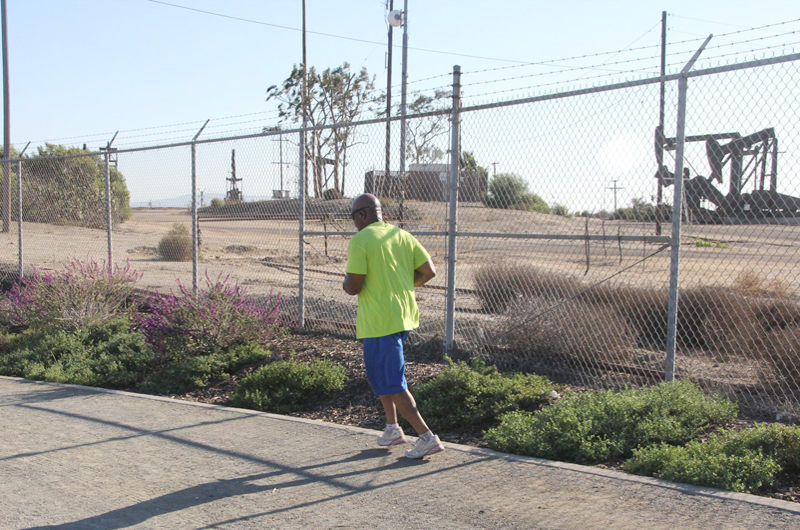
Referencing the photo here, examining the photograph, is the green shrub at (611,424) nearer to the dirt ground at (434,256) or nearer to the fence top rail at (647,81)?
the dirt ground at (434,256)

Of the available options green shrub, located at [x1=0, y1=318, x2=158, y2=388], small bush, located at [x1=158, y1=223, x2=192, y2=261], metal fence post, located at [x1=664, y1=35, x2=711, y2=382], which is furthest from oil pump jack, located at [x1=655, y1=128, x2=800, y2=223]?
small bush, located at [x1=158, y1=223, x2=192, y2=261]

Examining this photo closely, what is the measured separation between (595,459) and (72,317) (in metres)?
6.88

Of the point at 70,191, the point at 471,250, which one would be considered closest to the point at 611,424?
the point at 471,250

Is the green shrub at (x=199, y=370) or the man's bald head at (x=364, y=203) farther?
the green shrub at (x=199, y=370)

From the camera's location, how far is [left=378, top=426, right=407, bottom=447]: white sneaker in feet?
16.0

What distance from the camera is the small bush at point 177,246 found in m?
20.9

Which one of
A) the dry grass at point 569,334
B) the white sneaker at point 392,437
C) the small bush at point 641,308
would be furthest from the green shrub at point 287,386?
the small bush at point 641,308

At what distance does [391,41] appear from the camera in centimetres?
3123

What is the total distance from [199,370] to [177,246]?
15.0 meters

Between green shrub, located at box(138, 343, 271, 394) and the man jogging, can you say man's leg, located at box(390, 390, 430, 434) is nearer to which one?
the man jogging

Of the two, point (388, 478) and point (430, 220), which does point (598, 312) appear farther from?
point (388, 478)

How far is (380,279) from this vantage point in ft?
15.2

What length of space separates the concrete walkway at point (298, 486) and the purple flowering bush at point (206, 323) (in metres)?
1.77

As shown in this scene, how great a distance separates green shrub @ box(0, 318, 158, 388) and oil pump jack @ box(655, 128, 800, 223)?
5.68m
